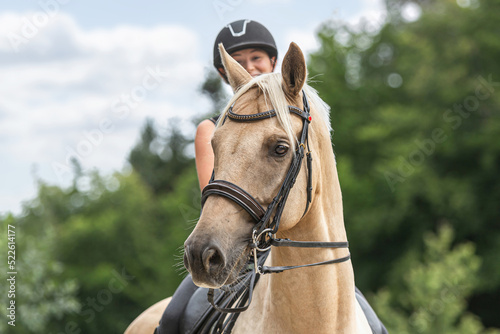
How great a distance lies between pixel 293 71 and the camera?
3.33 metres

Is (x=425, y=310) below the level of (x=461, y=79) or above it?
below

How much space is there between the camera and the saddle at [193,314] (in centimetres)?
415

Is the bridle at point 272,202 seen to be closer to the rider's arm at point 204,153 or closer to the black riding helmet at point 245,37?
the rider's arm at point 204,153

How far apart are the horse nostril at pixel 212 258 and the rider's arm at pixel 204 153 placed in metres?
1.44

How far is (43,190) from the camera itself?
43062 millimetres

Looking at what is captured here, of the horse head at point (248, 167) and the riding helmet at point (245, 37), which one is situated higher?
the riding helmet at point (245, 37)

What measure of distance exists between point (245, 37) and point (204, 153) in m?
1.29

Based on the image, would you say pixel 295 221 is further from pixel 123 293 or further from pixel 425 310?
pixel 123 293

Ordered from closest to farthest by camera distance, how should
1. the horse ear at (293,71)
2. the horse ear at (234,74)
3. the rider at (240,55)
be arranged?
the horse ear at (293,71), the horse ear at (234,74), the rider at (240,55)

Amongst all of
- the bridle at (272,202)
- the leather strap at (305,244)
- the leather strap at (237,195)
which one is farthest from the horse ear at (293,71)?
the leather strap at (305,244)

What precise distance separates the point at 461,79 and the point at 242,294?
83.1 ft

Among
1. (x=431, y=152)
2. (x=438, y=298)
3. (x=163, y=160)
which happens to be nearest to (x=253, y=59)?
(x=438, y=298)

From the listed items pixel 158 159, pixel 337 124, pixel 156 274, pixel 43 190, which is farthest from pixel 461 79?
pixel 158 159

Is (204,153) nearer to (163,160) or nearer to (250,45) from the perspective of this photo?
(250,45)
